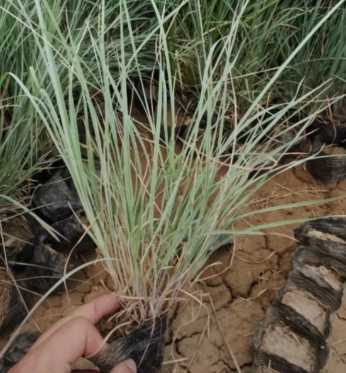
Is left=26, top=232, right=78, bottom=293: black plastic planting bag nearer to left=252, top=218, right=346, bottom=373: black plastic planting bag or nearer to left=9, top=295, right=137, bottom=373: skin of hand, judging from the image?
left=9, top=295, right=137, bottom=373: skin of hand

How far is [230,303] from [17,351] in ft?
1.77

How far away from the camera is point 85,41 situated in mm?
1538

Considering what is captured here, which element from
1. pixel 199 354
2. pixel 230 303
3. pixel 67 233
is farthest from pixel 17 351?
pixel 230 303

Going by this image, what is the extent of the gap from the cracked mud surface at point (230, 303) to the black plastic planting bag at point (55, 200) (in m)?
0.17

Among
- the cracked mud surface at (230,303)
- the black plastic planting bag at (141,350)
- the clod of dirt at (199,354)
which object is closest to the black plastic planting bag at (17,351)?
the cracked mud surface at (230,303)

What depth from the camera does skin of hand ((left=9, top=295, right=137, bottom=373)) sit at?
818mm

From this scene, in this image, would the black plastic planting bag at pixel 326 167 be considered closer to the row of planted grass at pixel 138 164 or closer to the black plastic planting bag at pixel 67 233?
the row of planted grass at pixel 138 164

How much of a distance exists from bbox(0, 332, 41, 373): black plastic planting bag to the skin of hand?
25 centimetres

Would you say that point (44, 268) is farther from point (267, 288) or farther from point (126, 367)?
point (267, 288)

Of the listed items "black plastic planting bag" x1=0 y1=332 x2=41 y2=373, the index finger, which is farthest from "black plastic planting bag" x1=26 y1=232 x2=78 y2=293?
the index finger

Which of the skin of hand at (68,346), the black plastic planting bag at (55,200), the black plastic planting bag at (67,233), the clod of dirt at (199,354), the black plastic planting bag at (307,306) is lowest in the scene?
the clod of dirt at (199,354)

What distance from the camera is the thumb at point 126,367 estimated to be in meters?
0.91

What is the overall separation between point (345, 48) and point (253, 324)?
91 centimetres

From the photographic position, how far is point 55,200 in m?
1.33
